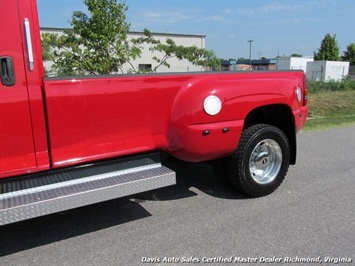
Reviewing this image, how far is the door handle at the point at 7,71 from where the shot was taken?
2.76 m

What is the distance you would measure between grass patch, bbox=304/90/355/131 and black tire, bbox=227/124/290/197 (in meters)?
4.65

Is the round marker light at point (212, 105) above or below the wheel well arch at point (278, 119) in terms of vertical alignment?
above

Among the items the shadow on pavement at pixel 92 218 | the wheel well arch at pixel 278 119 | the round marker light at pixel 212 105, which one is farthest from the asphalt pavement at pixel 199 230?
the round marker light at pixel 212 105

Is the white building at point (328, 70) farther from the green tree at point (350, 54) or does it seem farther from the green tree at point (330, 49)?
the green tree at point (350, 54)

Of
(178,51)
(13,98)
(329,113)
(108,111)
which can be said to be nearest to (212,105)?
(108,111)

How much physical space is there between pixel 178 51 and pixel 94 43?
10.6ft

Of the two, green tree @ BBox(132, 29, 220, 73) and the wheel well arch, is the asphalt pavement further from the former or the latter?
green tree @ BBox(132, 29, 220, 73)

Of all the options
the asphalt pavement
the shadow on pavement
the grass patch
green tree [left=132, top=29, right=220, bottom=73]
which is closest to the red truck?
the asphalt pavement

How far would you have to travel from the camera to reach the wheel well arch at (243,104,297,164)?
14.1 feet

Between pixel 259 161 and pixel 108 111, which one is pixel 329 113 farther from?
pixel 108 111

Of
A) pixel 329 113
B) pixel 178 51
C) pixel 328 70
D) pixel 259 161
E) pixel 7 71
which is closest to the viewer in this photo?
pixel 7 71

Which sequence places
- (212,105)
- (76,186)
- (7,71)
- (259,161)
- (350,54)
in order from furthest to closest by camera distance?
(350,54)
(259,161)
(212,105)
(76,186)
(7,71)

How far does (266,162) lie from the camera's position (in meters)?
4.39

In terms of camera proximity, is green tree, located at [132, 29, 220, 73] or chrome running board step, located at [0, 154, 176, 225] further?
green tree, located at [132, 29, 220, 73]
